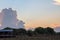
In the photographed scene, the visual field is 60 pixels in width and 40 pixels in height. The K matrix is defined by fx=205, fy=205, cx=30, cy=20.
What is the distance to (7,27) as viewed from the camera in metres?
55.0

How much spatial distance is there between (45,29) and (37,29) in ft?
6.12

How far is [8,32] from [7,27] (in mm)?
12112

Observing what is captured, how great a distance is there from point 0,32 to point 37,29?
893 cm

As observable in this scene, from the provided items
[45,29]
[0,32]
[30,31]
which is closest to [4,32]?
[0,32]

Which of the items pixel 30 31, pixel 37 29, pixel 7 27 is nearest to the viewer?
pixel 30 31

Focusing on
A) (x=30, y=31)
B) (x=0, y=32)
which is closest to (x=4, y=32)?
(x=0, y=32)

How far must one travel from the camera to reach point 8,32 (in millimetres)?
43000

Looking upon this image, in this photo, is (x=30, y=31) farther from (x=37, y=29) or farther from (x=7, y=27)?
(x=7, y=27)

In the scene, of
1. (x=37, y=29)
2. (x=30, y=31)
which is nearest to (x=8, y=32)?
(x=30, y=31)

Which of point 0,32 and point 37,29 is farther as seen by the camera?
point 37,29

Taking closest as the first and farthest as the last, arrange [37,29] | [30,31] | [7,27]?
[30,31] < [37,29] < [7,27]

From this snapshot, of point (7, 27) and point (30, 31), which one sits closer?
point (30, 31)

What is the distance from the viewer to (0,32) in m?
43.9

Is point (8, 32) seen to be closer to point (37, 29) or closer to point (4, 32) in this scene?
point (4, 32)
